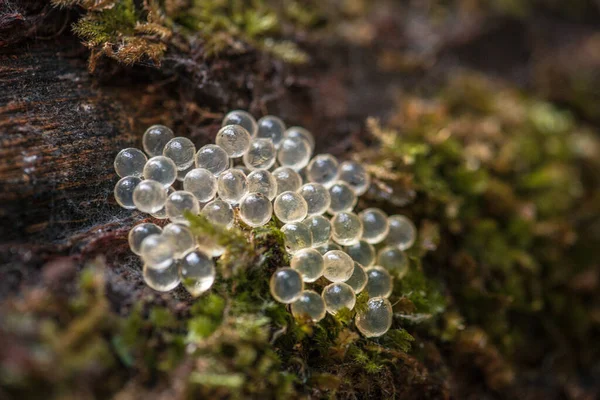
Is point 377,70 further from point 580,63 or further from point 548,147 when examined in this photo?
point 580,63

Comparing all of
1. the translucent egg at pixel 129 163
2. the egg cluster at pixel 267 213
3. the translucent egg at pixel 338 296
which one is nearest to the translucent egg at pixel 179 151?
the egg cluster at pixel 267 213

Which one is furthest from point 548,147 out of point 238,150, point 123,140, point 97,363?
point 97,363

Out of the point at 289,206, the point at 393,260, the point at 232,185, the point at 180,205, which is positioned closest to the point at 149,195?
the point at 180,205

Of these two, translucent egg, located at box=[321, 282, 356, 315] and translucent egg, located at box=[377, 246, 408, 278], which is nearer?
translucent egg, located at box=[321, 282, 356, 315]

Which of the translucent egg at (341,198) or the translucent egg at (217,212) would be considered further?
the translucent egg at (341,198)

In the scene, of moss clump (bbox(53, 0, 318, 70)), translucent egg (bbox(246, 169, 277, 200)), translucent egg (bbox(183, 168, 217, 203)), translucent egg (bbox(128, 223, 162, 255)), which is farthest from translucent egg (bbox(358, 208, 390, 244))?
moss clump (bbox(53, 0, 318, 70))

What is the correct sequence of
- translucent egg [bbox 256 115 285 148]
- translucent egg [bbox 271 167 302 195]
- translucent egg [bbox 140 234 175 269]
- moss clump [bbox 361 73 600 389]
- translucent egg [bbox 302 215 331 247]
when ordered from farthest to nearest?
moss clump [bbox 361 73 600 389] < translucent egg [bbox 256 115 285 148] < translucent egg [bbox 271 167 302 195] < translucent egg [bbox 302 215 331 247] < translucent egg [bbox 140 234 175 269]

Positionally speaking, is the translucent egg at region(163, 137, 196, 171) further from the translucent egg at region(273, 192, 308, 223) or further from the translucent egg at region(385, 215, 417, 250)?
the translucent egg at region(385, 215, 417, 250)

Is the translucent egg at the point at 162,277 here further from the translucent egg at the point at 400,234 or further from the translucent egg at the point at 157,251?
the translucent egg at the point at 400,234
